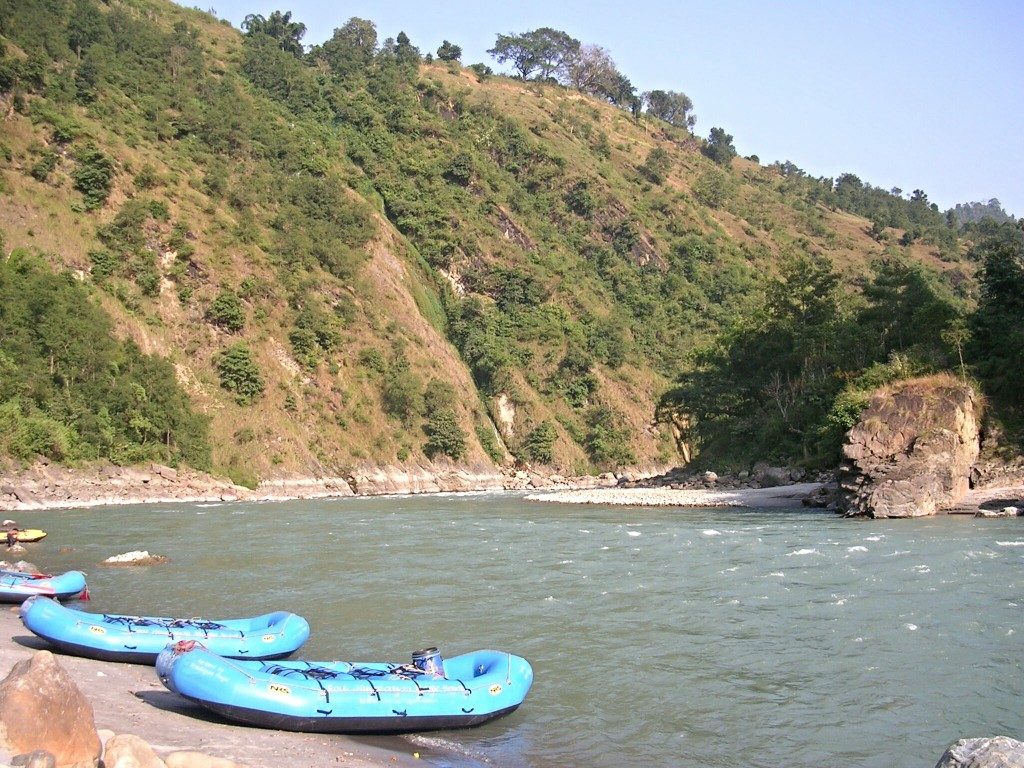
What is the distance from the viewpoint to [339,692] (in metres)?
9.55

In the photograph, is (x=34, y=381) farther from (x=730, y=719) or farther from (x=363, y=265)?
(x=730, y=719)

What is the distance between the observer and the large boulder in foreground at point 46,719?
21.3ft

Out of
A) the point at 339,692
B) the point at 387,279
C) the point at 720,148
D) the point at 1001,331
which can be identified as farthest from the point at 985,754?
the point at 720,148

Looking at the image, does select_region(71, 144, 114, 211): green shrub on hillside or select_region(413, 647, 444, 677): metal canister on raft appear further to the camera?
→ select_region(71, 144, 114, 211): green shrub on hillside

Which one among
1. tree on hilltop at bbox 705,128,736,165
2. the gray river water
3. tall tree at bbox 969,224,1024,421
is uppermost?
tree on hilltop at bbox 705,128,736,165

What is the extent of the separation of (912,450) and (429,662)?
2511 centimetres

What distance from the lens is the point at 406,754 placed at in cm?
923

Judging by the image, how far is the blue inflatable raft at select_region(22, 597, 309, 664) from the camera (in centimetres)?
1179

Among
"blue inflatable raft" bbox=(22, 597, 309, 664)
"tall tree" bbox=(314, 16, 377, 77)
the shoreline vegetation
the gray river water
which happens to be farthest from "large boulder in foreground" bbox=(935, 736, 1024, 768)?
"tall tree" bbox=(314, 16, 377, 77)

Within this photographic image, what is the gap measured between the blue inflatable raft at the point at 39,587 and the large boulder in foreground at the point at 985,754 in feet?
46.7

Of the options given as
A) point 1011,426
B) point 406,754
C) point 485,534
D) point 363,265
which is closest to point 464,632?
point 406,754

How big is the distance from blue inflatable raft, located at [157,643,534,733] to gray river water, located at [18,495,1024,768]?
37cm

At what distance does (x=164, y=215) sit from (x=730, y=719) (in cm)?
5304

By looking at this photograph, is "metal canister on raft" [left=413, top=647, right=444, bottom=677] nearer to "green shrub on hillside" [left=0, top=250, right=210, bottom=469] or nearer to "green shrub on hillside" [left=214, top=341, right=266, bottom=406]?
"green shrub on hillside" [left=0, top=250, right=210, bottom=469]
